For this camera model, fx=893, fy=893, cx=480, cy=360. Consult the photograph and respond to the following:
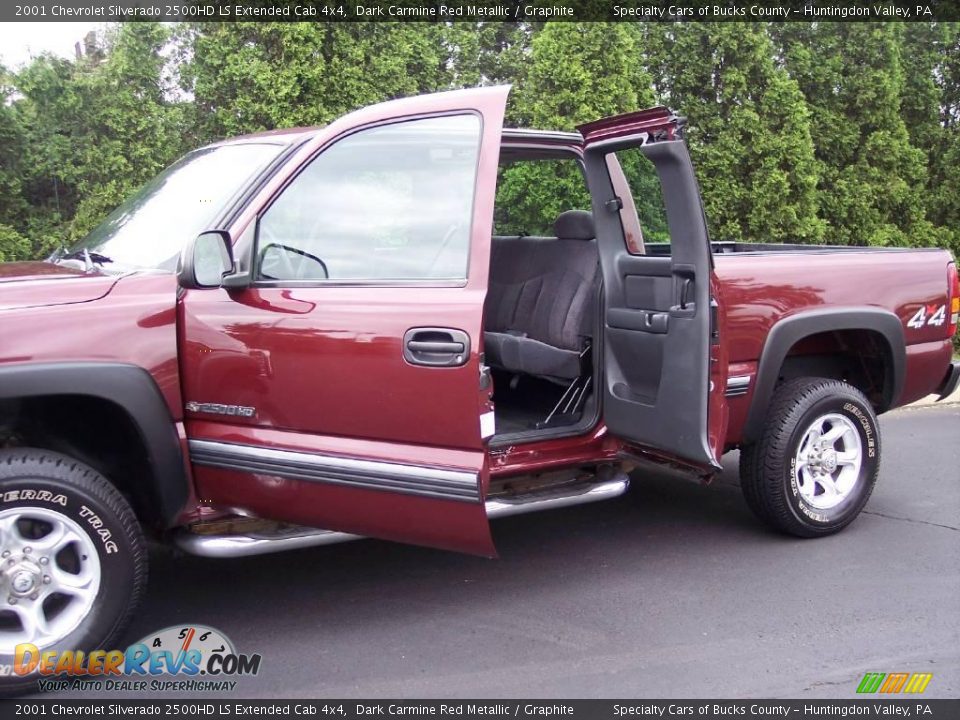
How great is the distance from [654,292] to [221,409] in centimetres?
199

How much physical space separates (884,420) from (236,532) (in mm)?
5806

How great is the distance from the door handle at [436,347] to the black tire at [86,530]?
45.0 inches

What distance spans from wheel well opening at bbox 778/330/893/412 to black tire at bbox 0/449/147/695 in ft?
10.5

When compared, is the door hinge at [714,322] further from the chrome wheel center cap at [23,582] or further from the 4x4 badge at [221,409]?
the chrome wheel center cap at [23,582]

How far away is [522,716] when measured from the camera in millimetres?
2992

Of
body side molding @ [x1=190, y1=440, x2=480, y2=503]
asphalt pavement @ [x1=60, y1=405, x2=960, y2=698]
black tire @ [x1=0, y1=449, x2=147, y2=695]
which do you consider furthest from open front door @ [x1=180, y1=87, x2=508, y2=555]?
asphalt pavement @ [x1=60, y1=405, x2=960, y2=698]

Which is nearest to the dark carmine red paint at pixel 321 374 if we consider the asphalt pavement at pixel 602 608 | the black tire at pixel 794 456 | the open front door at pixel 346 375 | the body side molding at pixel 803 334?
the open front door at pixel 346 375

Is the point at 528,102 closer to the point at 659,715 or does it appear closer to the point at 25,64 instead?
the point at 25,64

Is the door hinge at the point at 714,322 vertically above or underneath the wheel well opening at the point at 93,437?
above

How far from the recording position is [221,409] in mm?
3252

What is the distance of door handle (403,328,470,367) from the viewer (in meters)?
3.19

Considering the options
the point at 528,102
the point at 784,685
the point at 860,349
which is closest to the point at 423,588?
the point at 784,685

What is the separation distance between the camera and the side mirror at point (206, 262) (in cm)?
312

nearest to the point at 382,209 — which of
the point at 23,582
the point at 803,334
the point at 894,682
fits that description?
the point at 23,582
